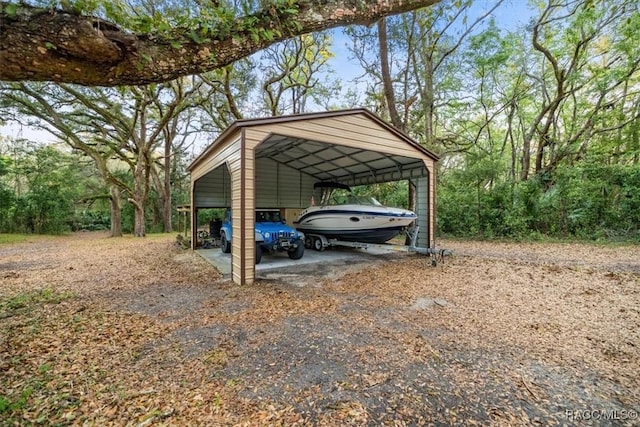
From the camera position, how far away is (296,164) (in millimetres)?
11727

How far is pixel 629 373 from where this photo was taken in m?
2.41

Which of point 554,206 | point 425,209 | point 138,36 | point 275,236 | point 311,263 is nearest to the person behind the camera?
point 138,36

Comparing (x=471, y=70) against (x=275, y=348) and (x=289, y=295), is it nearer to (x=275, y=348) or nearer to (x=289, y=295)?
(x=289, y=295)

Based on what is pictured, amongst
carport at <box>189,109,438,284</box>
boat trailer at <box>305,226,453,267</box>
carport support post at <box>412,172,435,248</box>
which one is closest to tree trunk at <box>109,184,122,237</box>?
carport at <box>189,109,438,284</box>

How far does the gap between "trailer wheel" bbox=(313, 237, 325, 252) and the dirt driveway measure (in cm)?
409

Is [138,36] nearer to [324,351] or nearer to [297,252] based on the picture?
[324,351]

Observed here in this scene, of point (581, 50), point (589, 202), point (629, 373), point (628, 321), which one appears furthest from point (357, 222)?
point (581, 50)

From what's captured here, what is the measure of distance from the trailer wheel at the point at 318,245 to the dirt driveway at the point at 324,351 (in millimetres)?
4091

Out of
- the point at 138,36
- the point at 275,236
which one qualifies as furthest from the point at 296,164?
the point at 138,36

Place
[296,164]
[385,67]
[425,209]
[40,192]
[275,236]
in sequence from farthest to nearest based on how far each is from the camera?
[40,192] < [296,164] < [385,67] < [425,209] < [275,236]

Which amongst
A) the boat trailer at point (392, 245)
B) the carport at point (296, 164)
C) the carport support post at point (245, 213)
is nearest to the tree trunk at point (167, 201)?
the carport at point (296, 164)

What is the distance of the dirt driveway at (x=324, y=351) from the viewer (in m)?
1.98

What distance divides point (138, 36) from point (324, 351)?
3.28m

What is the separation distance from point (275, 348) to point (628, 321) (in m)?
4.32
